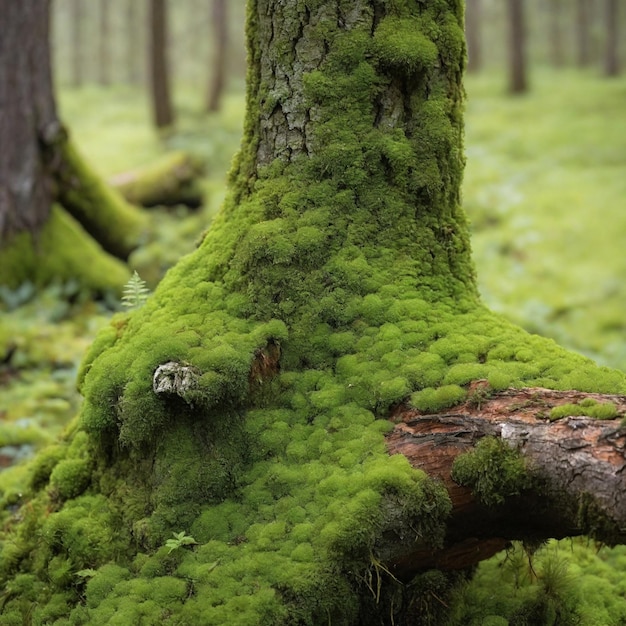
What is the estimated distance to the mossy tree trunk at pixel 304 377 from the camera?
2.55 metres

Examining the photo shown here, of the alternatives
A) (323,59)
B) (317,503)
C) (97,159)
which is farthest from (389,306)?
(97,159)

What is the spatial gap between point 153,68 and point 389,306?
52.2 feet

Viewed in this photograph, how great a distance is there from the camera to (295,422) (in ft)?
9.81

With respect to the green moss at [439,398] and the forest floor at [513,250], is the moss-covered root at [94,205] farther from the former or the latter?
the green moss at [439,398]

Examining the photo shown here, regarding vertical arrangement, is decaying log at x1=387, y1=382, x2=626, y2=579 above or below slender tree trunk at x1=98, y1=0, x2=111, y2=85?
below

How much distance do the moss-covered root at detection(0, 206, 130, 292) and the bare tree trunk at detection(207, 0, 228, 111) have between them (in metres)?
13.8

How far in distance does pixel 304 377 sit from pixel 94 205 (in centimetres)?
656

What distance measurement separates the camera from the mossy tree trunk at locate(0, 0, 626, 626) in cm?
255

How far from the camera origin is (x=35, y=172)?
25.1 ft

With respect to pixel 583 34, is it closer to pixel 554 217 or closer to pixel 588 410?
pixel 554 217

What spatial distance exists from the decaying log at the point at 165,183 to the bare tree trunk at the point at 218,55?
8971mm

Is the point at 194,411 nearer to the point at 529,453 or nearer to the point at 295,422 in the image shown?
the point at 295,422

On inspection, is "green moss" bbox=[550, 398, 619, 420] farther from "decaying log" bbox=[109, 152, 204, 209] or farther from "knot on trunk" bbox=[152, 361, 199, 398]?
"decaying log" bbox=[109, 152, 204, 209]

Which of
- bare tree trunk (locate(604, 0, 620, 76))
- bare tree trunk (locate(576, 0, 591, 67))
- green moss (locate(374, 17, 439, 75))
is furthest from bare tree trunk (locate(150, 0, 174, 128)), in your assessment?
bare tree trunk (locate(576, 0, 591, 67))
